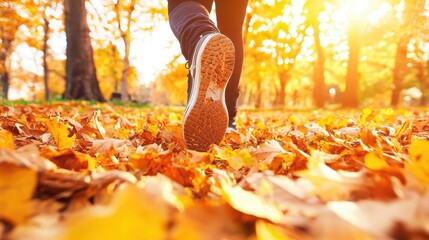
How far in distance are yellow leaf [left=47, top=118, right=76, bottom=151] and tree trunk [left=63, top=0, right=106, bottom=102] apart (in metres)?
8.59

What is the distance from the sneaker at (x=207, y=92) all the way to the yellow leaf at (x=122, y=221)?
1.18m

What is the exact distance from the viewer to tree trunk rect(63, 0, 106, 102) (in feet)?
29.9

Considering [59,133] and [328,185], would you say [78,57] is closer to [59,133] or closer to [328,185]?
[59,133]

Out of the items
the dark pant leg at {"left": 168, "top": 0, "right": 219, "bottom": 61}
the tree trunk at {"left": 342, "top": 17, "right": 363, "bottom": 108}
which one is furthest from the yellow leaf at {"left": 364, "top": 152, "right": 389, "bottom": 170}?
the tree trunk at {"left": 342, "top": 17, "right": 363, "bottom": 108}

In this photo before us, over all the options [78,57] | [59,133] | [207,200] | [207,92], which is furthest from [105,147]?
[78,57]

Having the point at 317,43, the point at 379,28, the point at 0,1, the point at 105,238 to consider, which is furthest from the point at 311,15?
the point at 105,238

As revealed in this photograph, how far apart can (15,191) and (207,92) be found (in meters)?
1.11

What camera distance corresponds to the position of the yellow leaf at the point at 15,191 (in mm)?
561

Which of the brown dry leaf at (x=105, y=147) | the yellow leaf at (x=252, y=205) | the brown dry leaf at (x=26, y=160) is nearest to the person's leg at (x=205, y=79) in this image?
the brown dry leaf at (x=105, y=147)

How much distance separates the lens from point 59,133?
136cm

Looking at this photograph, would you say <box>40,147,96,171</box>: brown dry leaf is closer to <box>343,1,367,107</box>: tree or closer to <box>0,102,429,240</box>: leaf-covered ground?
<box>0,102,429,240</box>: leaf-covered ground

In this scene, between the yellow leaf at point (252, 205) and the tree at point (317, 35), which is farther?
the tree at point (317, 35)

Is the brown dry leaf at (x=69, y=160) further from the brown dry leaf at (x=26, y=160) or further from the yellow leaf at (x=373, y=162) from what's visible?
the yellow leaf at (x=373, y=162)

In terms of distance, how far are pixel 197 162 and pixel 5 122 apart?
1422 millimetres
